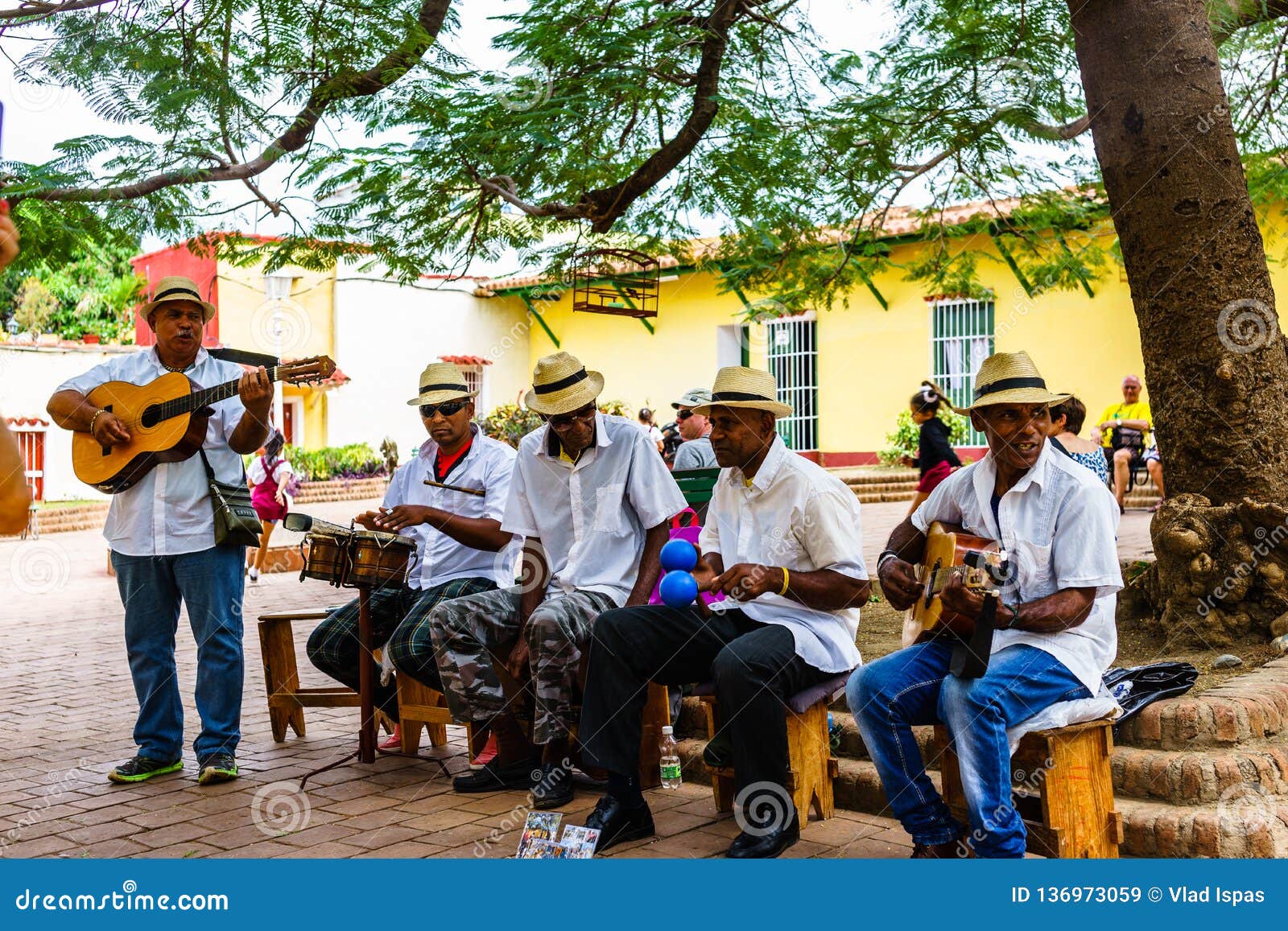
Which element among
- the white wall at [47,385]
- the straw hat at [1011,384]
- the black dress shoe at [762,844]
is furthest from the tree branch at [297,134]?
the white wall at [47,385]

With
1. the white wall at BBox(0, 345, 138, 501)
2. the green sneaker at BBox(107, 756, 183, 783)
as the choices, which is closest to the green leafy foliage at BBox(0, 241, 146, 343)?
the white wall at BBox(0, 345, 138, 501)

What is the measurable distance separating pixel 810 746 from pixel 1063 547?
114 centimetres

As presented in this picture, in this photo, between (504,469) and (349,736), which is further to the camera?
(349,736)

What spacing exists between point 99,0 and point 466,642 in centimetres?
375

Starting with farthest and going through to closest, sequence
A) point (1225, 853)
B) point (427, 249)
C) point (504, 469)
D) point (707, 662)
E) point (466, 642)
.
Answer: point (427, 249) → point (504, 469) → point (466, 642) → point (707, 662) → point (1225, 853)

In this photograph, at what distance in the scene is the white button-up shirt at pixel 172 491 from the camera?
5.31 meters

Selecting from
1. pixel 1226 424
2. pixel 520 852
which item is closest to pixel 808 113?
pixel 1226 424

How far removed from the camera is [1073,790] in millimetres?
3680

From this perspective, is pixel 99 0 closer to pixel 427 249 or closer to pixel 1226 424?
pixel 427 249

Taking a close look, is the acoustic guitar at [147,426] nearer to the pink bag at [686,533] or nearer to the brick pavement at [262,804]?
the brick pavement at [262,804]

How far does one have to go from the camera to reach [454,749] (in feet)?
19.2

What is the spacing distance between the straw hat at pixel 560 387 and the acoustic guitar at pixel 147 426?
3.05ft

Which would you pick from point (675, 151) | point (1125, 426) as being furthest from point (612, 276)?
point (1125, 426)

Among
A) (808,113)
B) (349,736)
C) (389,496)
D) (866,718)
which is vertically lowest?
(349,736)
